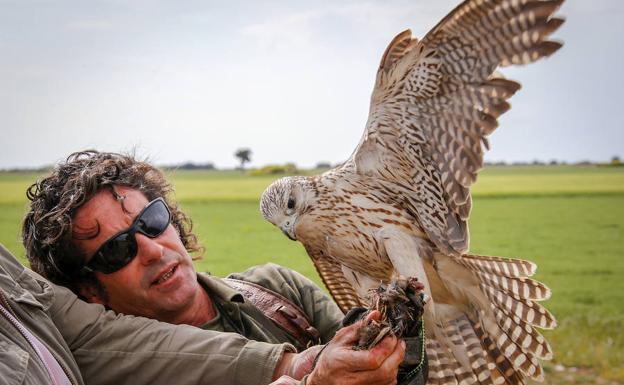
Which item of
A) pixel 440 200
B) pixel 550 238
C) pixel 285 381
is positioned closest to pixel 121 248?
pixel 285 381

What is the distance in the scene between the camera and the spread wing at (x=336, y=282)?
2953 millimetres

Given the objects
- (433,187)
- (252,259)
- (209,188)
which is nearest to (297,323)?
(433,187)

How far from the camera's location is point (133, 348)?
200 cm

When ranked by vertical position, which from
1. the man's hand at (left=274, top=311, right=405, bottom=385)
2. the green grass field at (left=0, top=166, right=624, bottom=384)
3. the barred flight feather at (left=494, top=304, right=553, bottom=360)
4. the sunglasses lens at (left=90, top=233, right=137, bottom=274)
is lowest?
the green grass field at (left=0, top=166, right=624, bottom=384)

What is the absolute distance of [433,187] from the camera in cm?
252

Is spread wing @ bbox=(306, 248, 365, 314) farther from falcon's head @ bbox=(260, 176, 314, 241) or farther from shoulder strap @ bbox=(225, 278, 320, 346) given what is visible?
shoulder strap @ bbox=(225, 278, 320, 346)

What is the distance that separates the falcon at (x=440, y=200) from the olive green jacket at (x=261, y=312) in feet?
0.68

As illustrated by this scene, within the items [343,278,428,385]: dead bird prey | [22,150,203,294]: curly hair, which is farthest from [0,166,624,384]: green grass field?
[343,278,428,385]: dead bird prey

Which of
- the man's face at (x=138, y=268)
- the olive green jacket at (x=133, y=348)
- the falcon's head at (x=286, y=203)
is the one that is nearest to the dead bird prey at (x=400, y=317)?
the olive green jacket at (x=133, y=348)

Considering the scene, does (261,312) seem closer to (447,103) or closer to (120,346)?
(120,346)

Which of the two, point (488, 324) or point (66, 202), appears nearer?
point (66, 202)

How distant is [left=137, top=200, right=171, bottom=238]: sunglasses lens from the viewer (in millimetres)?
2328

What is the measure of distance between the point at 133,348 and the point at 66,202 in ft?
2.22

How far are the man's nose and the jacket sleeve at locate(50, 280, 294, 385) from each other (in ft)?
1.03
